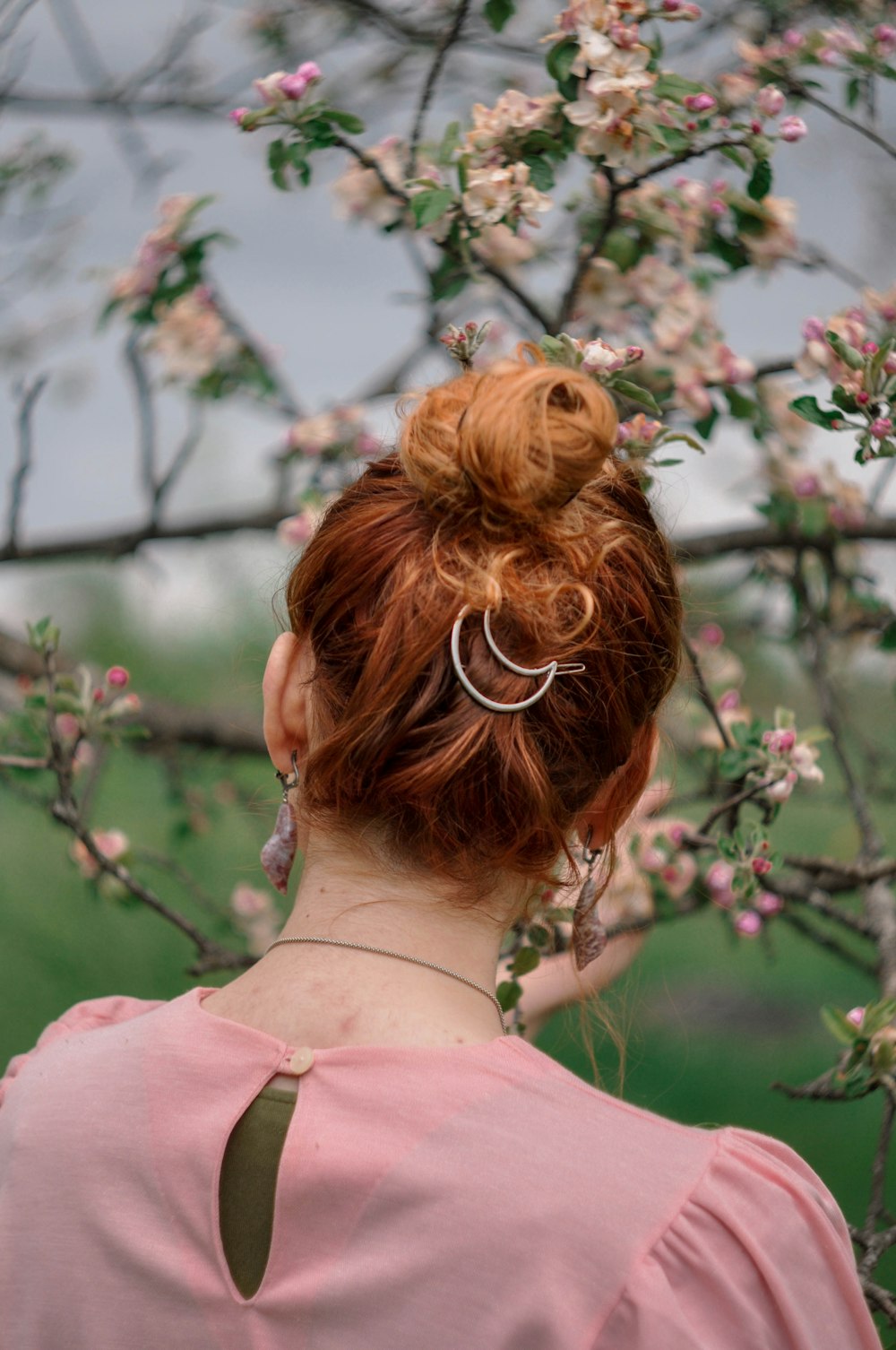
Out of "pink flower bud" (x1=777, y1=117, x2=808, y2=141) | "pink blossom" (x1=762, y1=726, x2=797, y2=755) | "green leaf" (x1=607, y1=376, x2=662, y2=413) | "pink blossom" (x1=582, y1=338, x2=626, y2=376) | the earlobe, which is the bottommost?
"pink blossom" (x1=762, y1=726, x2=797, y2=755)

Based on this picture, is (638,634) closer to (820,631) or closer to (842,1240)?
(842,1240)

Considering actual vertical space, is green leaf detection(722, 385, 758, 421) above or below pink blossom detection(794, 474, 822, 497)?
above

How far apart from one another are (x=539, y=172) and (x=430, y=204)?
0.40 feet

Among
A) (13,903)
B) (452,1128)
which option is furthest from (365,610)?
(13,903)

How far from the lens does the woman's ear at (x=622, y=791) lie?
0.83m

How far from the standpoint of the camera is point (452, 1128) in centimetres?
68

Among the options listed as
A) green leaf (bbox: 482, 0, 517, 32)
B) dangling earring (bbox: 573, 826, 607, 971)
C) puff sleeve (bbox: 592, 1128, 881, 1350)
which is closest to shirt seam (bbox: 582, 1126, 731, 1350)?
puff sleeve (bbox: 592, 1128, 881, 1350)

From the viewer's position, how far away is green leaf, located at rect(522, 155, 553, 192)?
3.90ft

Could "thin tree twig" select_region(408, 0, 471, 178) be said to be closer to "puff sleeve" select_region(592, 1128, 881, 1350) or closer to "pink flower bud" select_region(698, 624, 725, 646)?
"pink flower bud" select_region(698, 624, 725, 646)

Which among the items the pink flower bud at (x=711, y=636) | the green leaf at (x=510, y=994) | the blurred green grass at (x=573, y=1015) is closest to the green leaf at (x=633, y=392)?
the green leaf at (x=510, y=994)

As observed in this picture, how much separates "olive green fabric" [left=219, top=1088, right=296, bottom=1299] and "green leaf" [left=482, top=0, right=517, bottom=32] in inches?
43.7

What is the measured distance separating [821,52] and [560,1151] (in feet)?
4.28

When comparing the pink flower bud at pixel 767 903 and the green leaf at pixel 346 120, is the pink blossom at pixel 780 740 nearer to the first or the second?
the pink flower bud at pixel 767 903

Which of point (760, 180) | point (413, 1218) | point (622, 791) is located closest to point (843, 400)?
point (760, 180)
